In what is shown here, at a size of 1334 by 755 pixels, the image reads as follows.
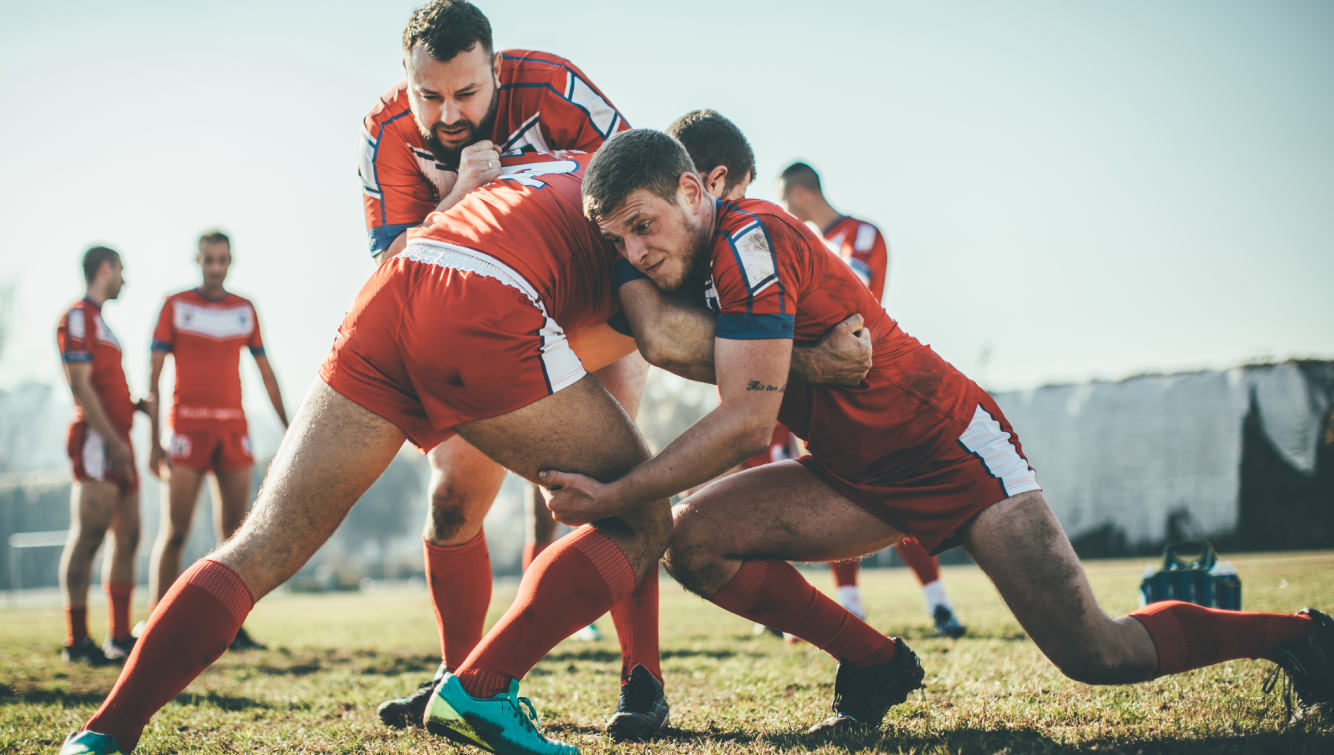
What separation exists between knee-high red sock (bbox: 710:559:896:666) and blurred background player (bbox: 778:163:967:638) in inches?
68.1

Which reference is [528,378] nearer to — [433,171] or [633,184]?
[633,184]

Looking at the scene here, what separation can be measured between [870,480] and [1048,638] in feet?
2.14

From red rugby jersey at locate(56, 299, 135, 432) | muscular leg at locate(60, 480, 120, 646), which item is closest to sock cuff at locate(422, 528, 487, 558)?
muscular leg at locate(60, 480, 120, 646)

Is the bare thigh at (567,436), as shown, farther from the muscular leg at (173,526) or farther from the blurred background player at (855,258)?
the muscular leg at (173,526)

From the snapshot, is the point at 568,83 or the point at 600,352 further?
the point at 568,83

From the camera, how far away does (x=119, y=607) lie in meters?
5.52

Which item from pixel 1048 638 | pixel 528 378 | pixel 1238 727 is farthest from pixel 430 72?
pixel 1238 727

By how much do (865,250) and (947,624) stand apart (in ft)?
8.37

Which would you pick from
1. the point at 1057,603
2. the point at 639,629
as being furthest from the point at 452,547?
the point at 1057,603

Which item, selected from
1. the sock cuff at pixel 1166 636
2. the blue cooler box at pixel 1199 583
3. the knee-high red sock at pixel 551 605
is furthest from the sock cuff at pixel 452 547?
the blue cooler box at pixel 1199 583

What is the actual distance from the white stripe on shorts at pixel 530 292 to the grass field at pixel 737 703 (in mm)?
1104

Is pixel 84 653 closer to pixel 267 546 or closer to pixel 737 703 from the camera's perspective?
pixel 267 546

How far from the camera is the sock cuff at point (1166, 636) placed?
233 centimetres

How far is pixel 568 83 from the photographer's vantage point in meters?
3.04
